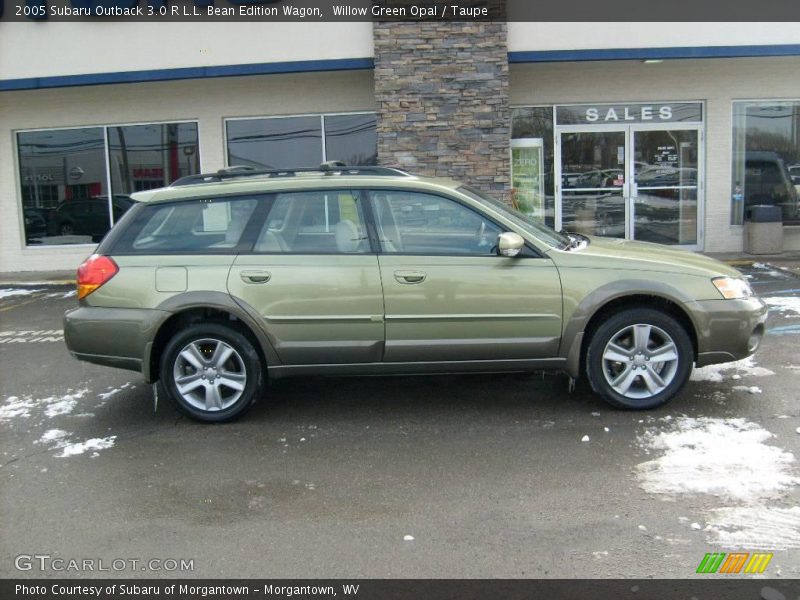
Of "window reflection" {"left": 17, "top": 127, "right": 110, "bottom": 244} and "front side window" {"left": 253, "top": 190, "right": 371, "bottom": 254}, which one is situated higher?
"window reflection" {"left": 17, "top": 127, "right": 110, "bottom": 244}

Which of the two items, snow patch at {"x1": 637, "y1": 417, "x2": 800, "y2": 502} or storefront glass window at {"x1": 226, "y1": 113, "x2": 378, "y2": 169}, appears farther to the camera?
storefront glass window at {"x1": 226, "y1": 113, "x2": 378, "y2": 169}

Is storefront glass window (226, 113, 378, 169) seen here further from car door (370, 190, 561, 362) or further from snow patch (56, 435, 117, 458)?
snow patch (56, 435, 117, 458)

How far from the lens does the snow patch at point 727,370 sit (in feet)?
20.6

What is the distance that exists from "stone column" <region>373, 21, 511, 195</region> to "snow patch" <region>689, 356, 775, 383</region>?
6.16 meters

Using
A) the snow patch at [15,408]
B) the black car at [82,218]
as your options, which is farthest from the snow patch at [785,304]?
the black car at [82,218]

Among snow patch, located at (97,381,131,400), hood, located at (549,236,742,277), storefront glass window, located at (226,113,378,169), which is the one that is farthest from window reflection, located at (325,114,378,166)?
hood, located at (549,236,742,277)

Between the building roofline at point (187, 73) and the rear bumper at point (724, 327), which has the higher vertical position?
the building roofline at point (187, 73)

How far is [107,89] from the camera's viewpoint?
13758 millimetres

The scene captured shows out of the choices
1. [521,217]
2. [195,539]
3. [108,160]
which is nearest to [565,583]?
[195,539]

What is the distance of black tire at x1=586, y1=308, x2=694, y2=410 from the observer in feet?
17.5

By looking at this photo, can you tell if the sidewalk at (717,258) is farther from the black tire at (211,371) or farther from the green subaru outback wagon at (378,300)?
the black tire at (211,371)

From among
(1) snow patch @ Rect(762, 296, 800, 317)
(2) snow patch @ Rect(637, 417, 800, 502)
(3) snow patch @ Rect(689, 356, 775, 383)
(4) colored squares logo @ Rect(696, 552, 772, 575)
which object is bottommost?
(4) colored squares logo @ Rect(696, 552, 772, 575)

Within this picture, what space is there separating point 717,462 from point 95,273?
4.26m

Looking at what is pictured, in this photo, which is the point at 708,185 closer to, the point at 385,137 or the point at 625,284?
the point at 385,137
